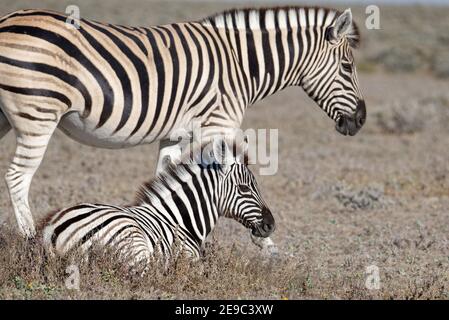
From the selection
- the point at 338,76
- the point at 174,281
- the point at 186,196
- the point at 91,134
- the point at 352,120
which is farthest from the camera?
the point at 352,120

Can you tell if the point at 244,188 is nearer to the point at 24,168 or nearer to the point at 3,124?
the point at 24,168

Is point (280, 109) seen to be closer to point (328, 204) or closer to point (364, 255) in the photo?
point (328, 204)

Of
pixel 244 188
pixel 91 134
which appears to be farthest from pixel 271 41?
pixel 91 134

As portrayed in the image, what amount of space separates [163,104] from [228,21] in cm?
113

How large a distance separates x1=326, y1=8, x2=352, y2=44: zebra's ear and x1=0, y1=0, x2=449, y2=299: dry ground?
6.51 feet

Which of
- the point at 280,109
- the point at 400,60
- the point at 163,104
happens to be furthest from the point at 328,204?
the point at 400,60

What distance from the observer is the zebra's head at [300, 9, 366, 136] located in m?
7.24

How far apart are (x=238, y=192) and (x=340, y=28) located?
2.04 metres

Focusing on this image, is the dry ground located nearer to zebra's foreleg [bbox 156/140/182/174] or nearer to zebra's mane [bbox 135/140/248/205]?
zebra's mane [bbox 135/140/248/205]

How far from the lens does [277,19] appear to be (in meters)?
7.20

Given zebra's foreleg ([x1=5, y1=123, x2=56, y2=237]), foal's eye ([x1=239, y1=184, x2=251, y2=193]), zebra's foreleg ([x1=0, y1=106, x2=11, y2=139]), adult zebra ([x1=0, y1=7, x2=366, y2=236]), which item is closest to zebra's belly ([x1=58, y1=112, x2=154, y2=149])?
adult zebra ([x1=0, y1=7, x2=366, y2=236])

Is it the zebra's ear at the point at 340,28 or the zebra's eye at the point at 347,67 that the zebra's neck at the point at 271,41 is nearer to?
the zebra's ear at the point at 340,28

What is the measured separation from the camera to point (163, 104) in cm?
641

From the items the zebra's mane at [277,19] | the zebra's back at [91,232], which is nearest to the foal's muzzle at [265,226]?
the zebra's back at [91,232]
